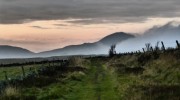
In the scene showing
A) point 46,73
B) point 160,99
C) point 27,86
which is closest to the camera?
point 160,99

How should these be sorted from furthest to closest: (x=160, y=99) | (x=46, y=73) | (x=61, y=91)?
1. (x=46, y=73)
2. (x=61, y=91)
3. (x=160, y=99)

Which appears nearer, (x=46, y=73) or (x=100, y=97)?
(x=100, y=97)

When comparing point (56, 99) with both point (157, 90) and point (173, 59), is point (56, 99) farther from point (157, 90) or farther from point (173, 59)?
point (173, 59)

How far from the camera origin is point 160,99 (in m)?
22.8

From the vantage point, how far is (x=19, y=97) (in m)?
27.1

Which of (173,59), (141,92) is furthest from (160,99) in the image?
(173,59)

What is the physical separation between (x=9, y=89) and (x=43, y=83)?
9262mm

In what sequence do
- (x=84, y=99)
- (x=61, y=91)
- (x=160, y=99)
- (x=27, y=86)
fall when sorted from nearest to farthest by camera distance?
(x=160, y=99) < (x=84, y=99) < (x=61, y=91) < (x=27, y=86)

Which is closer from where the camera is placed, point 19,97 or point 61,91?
point 19,97

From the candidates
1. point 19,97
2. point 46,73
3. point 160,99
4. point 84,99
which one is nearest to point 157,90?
point 160,99

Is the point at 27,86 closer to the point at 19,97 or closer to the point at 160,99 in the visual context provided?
the point at 19,97

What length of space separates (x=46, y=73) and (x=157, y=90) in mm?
25908

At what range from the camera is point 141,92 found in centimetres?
2588

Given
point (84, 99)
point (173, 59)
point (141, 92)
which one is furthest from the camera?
point (173, 59)
